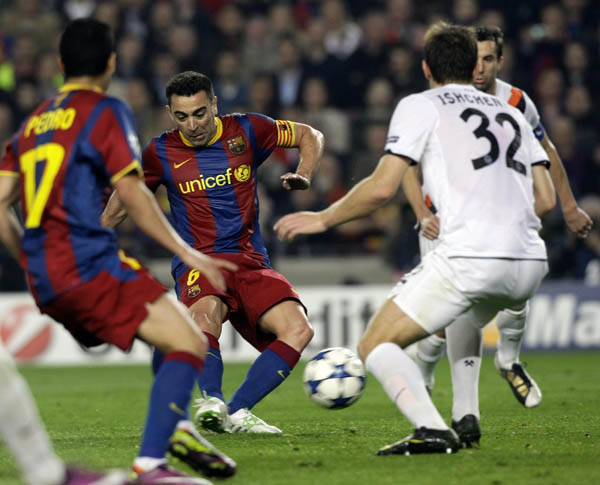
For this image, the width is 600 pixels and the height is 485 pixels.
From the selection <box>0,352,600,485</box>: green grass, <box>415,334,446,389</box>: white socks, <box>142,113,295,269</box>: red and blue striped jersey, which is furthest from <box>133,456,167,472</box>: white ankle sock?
<box>415,334,446,389</box>: white socks

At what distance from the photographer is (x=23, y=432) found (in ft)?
13.0

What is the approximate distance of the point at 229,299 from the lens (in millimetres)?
6895

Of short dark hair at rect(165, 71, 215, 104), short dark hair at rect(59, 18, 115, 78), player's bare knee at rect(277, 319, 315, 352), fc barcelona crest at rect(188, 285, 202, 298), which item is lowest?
player's bare knee at rect(277, 319, 315, 352)

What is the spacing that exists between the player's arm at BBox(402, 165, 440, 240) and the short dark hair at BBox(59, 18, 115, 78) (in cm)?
182

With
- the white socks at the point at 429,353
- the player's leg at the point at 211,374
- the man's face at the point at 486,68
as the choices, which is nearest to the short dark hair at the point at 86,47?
the player's leg at the point at 211,374

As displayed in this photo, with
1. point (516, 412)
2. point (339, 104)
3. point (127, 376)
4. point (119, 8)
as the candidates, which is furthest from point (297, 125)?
point (119, 8)

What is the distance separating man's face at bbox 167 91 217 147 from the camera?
676 centimetres

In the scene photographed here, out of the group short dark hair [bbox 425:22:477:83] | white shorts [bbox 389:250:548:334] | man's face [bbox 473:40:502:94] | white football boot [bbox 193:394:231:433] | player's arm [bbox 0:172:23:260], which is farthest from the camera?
man's face [bbox 473:40:502:94]

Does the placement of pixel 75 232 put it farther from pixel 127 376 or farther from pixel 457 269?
pixel 127 376

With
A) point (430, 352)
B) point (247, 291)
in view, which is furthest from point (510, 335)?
point (247, 291)

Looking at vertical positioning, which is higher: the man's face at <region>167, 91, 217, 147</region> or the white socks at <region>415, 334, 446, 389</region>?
the man's face at <region>167, 91, 217, 147</region>

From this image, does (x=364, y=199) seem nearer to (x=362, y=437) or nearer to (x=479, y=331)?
(x=479, y=331)

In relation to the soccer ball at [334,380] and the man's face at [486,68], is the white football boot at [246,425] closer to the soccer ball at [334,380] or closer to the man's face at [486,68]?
the soccer ball at [334,380]

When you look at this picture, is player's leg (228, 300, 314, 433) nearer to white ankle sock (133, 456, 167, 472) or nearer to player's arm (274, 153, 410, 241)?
player's arm (274, 153, 410, 241)
